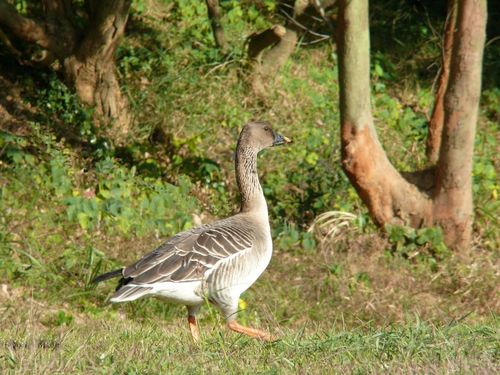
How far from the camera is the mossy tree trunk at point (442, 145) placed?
9992 mm

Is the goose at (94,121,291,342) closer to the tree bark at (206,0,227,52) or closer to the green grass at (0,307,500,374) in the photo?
the green grass at (0,307,500,374)

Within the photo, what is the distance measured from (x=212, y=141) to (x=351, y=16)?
361 centimetres

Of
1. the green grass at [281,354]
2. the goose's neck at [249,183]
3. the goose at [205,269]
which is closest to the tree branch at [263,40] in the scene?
the goose's neck at [249,183]

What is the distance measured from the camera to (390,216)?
425 inches

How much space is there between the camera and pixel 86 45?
1198 cm

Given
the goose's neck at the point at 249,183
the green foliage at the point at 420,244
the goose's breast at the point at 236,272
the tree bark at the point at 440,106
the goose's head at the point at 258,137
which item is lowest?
the green foliage at the point at 420,244

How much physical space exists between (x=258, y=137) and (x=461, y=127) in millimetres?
2968

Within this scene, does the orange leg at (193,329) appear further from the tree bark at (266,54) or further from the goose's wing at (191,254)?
the tree bark at (266,54)

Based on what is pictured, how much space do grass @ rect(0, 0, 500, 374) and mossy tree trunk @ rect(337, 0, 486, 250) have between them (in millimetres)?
300

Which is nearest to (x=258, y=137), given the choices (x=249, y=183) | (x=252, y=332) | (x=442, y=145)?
(x=249, y=183)

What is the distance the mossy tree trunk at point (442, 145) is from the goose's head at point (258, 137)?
1.79 m

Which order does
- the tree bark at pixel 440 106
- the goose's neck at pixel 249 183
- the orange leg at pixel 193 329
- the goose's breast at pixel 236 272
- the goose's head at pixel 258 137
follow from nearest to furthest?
the orange leg at pixel 193 329
the goose's breast at pixel 236 272
the goose's neck at pixel 249 183
the goose's head at pixel 258 137
the tree bark at pixel 440 106

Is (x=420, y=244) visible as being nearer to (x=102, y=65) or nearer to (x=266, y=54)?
(x=266, y=54)

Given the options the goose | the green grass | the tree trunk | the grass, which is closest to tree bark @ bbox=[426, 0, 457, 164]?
the grass
